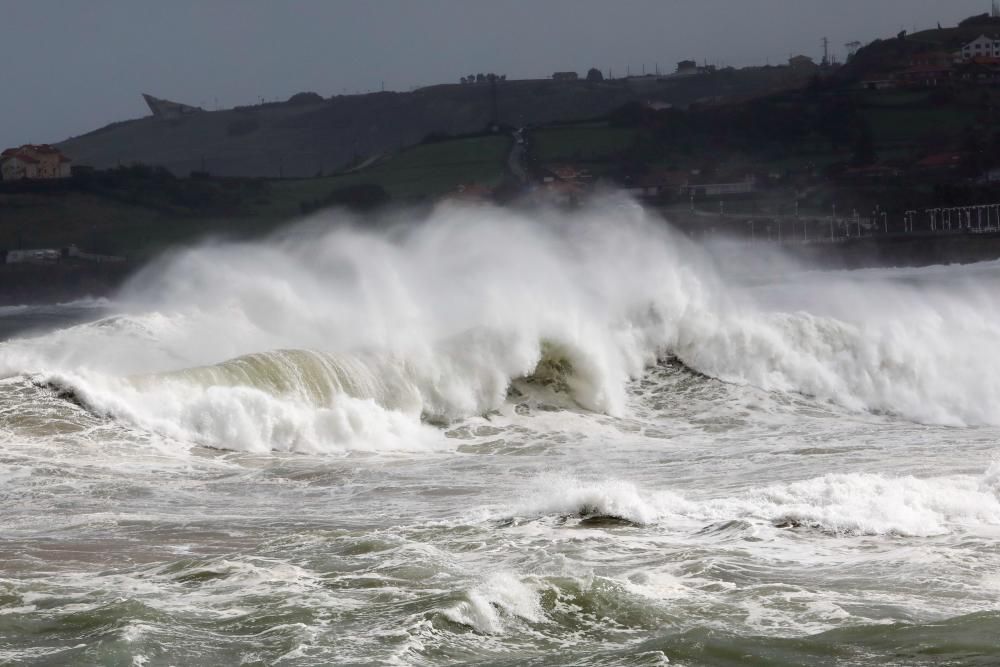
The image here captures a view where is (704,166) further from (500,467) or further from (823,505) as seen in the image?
(823,505)

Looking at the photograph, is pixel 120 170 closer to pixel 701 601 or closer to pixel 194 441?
pixel 194 441

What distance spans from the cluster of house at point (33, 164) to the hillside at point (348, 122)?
2822 centimetres

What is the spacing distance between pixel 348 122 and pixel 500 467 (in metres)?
138

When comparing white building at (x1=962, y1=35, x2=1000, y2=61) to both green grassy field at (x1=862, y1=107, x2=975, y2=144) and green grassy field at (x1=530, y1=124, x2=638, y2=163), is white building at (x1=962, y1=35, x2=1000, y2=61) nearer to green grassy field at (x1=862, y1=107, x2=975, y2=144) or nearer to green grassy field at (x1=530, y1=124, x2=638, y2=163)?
green grassy field at (x1=862, y1=107, x2=975, y2=144)

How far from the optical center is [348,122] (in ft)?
511

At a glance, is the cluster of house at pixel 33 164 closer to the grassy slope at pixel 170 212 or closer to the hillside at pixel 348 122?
the grassy slope at pixel 170 212

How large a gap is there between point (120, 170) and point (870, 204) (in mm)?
52719

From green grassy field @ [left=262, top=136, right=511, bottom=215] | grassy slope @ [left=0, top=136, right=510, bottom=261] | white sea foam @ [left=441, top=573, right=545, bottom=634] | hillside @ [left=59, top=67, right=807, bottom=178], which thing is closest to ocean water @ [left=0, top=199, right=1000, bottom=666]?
white sea foam @ [left=441, top=573, right=545, bottom=634]

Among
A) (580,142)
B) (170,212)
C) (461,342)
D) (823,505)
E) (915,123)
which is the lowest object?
(823,505)

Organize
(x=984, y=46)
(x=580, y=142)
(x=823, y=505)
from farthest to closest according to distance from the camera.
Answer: (x=984, y=46), (x=580, y=142), (x=823, y=505)

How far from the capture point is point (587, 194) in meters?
94.4

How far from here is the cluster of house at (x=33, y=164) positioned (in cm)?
10506

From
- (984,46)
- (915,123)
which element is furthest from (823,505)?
(984,46)

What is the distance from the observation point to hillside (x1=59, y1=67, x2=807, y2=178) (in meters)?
143
